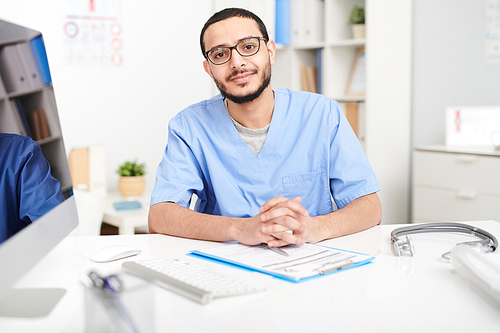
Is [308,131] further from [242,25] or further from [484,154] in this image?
[484,154]

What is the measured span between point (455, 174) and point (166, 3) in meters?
2.17

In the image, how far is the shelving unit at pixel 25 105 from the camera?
719 mm

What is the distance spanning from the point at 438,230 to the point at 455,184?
5.07 ft

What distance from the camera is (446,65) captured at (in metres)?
2.95

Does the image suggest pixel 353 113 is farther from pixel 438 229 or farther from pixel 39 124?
pixel 39 124

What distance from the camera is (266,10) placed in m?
3.08

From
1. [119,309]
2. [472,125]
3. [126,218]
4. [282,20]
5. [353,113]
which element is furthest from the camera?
[282,20]

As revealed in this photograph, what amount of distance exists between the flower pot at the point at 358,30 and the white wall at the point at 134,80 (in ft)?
3.57

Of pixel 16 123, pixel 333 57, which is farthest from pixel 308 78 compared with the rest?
pixel 16 123

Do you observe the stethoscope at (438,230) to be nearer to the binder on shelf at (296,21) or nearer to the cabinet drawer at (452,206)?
the cabinet drawer at (452,206)

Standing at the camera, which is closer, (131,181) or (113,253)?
(113,253)

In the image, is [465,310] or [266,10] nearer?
[465,310]

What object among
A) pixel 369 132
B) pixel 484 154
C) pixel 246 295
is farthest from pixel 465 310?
pixel 369 132

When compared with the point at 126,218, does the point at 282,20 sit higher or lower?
higher
